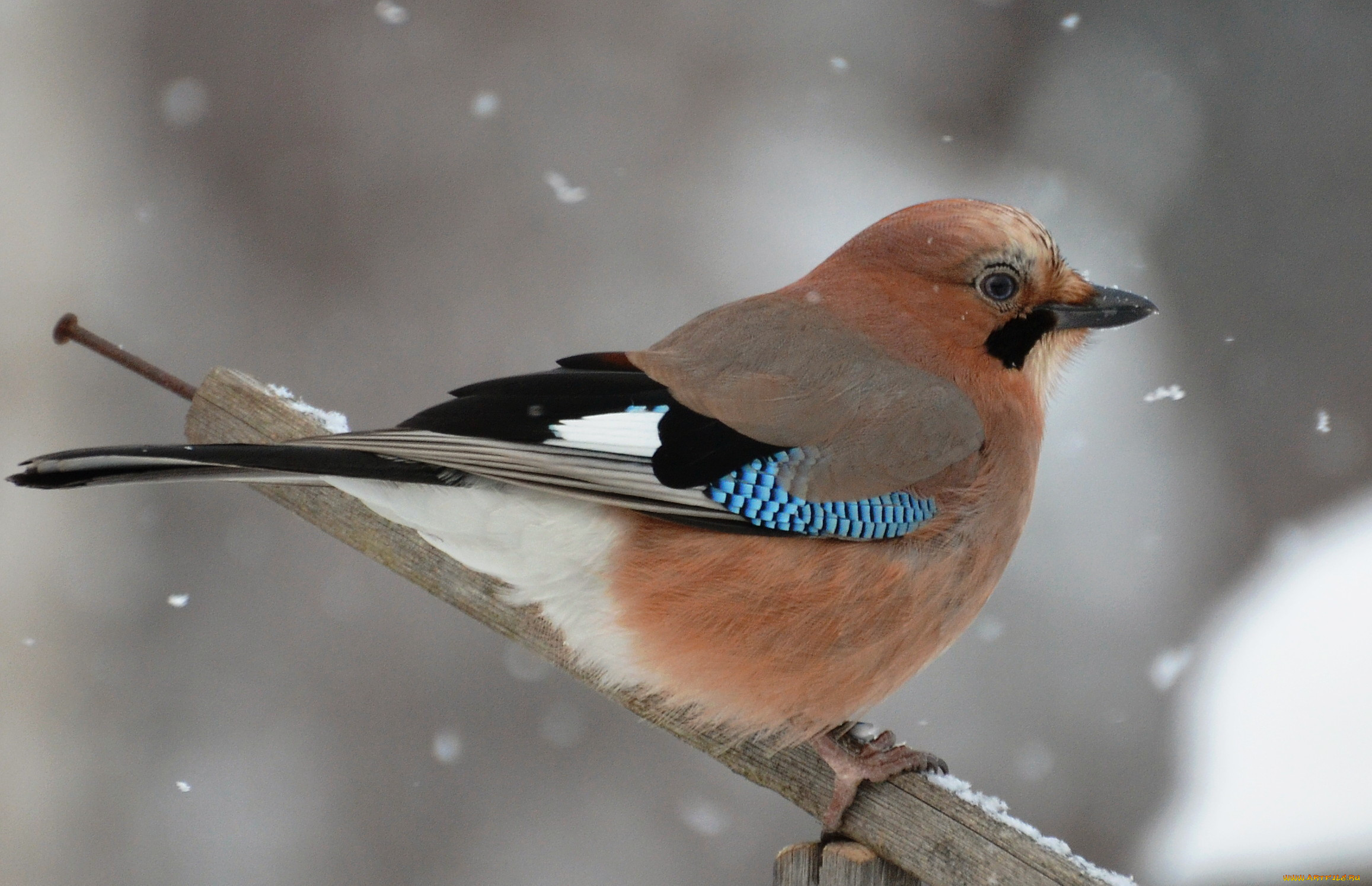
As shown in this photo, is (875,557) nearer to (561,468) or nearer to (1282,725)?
(561,468)

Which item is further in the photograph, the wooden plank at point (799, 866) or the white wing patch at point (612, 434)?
the white wing patch at point (612, 434)

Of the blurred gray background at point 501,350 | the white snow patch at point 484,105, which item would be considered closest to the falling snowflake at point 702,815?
the blurred gray background at point 501,350

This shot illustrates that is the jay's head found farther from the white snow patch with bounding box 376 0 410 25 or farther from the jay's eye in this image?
the white snow patch with bounding box 376 0 410 25

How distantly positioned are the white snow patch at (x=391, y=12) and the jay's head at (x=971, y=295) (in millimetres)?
3254

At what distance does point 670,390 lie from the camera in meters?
2.68

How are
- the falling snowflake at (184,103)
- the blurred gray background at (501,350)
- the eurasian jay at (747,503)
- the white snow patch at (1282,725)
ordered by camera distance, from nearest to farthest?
1. the eurasian jay at (747,503)
2. the white snow patch at (1282,725)
3. the blurred gray background at (501,350)
4. the falling snowflake at (184,103)

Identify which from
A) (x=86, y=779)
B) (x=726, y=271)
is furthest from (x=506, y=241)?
(x=86, y=779)

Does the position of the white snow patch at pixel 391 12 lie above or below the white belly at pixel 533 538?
above

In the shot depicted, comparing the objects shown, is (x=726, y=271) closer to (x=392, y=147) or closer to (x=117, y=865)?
(x=392, y=147)

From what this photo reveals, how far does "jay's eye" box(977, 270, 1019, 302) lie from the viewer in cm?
288

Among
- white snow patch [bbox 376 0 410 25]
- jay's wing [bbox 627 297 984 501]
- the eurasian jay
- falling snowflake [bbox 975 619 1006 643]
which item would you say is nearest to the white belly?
the eurasian jay

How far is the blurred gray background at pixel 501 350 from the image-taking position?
17.0ft

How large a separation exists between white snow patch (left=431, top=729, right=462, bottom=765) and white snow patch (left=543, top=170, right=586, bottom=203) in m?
2.31

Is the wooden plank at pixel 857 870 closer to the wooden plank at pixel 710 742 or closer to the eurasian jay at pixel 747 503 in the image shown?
the wooden plank at pixel 710 742
